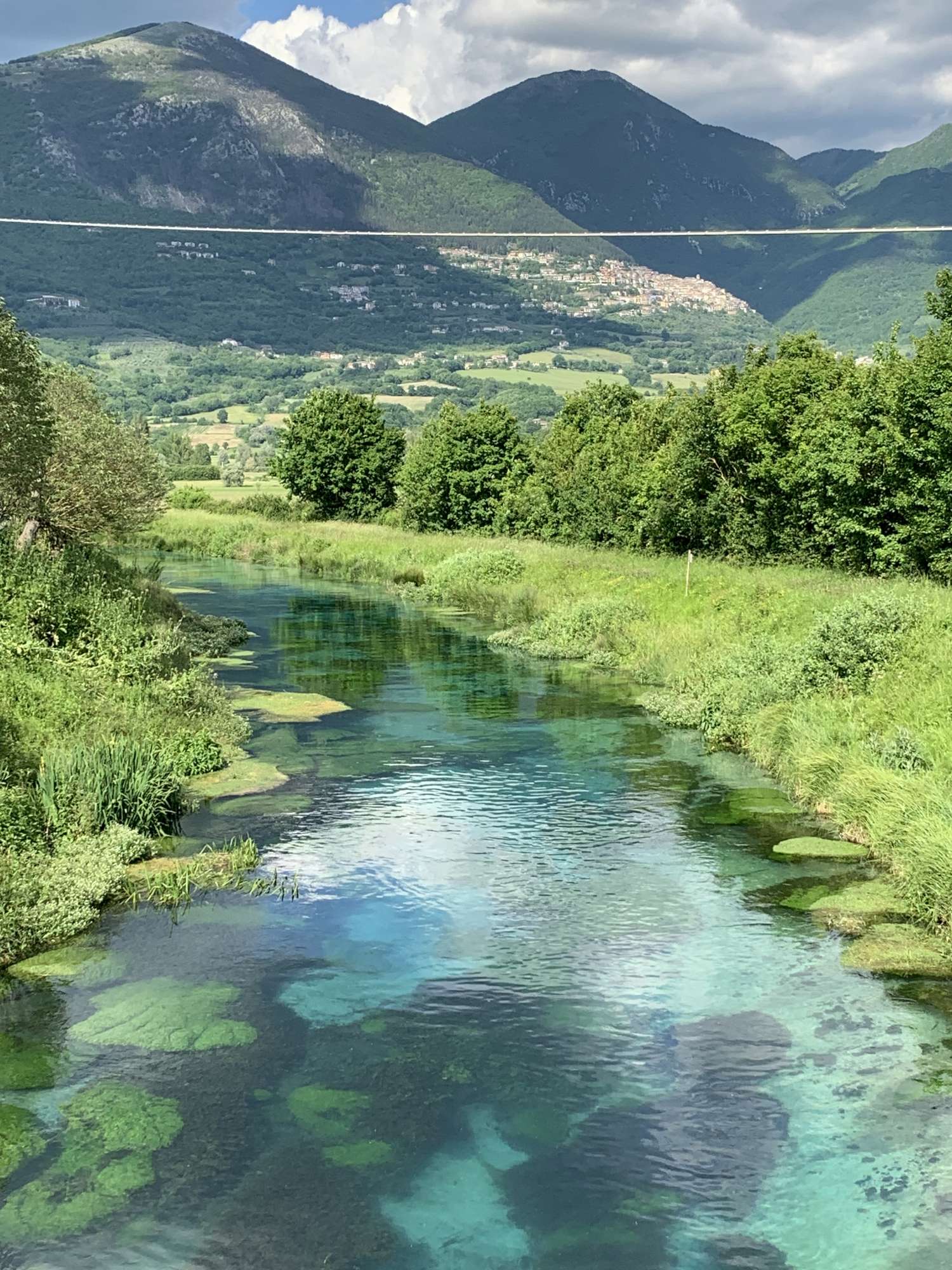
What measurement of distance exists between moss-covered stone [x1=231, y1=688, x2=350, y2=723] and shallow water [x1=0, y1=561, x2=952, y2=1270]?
25.6ft

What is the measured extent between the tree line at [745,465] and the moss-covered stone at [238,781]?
20.2 metres

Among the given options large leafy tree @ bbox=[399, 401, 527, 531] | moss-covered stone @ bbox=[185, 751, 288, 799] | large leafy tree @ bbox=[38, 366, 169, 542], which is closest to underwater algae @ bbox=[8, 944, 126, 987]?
moss-covered stone @ bbox=[185, 751, 288, 799]

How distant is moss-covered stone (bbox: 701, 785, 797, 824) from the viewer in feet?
71.0

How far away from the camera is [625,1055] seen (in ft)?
43.0

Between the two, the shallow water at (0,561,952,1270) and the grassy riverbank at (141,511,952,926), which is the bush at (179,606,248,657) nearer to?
the grassy riverbank at (141,511,952,926)

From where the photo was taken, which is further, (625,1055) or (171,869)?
(171,869)

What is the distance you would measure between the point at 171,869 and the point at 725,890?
8.29 meters

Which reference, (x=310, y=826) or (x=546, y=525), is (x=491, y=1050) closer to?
(x=310, y=826)

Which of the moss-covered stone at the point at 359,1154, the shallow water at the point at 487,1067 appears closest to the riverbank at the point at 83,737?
the shallow water at the point at 487,1067

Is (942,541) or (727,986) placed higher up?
(942,541)

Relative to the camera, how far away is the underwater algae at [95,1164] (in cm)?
1020

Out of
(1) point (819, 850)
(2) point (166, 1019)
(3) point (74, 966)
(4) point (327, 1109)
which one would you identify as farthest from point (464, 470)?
(4) point (327, 1109)

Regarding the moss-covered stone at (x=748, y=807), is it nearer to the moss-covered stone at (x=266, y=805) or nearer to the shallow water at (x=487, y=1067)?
the shallow water at (x=487, y=1067)

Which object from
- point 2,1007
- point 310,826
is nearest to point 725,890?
point 310,826
